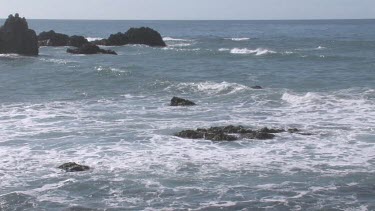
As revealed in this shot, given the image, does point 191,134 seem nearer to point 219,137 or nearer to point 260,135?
point 219,137

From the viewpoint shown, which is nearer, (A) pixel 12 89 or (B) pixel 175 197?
(B) pixel 175 197

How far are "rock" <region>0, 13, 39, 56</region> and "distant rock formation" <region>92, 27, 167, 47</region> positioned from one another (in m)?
22.0

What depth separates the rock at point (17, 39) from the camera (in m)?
62.0

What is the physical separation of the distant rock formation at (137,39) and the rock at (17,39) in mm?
22001

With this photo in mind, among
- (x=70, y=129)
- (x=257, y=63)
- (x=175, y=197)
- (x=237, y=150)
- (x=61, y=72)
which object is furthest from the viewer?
(x=257, y=63)

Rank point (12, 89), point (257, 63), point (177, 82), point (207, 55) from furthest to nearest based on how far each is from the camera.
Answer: point (207, 55), point (257, 63), point (177, 82), point (12, 89)

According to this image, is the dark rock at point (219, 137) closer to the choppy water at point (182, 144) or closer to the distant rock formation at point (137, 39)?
the choppy water at point (182, 144)

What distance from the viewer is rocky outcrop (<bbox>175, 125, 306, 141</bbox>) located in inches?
821

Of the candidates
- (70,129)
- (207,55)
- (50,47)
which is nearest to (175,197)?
(70,129)

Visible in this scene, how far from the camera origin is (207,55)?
62844 mm

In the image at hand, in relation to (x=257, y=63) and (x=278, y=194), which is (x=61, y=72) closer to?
(x=257, y=63)

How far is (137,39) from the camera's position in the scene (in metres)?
86.5

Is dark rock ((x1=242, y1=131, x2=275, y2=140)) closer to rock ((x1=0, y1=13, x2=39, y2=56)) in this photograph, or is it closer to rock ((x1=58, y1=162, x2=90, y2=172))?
rock ((x1=58, y1=162, x2=90, y2=172))

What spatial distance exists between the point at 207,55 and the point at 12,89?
100 feet
